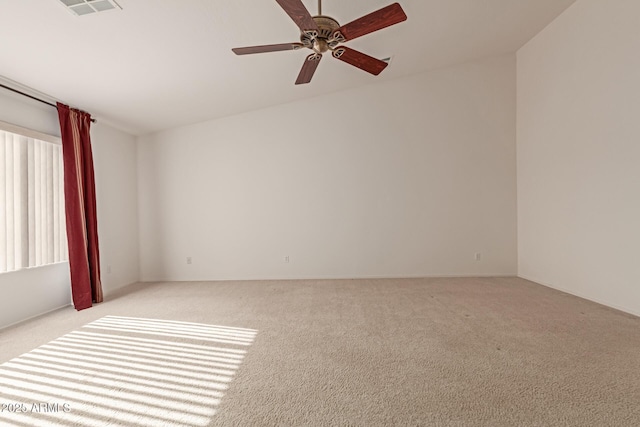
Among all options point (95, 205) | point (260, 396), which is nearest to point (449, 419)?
point (260, 396)

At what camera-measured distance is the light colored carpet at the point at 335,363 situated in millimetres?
1461

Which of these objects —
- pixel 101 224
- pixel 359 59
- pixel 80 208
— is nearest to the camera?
pixel 359 59

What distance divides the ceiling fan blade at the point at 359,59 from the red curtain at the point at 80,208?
3357 mm

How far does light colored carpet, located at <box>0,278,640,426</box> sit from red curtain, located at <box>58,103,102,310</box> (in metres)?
0.33

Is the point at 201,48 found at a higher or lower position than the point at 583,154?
higher

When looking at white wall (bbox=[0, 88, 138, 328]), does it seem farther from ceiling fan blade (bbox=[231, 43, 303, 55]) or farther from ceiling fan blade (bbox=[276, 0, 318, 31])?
ceiling fan blade (bbox=[276, 0, 318, 31])

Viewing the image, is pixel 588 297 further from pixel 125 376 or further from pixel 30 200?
pixel 30 200

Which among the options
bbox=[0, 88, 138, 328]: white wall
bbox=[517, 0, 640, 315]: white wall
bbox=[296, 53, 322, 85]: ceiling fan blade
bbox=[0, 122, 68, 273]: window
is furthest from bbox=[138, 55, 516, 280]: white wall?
bbox=[296, 53, 322, 85]: ceiling fan blade

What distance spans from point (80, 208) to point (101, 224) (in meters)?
0.70

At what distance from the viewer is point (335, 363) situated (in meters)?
1.92

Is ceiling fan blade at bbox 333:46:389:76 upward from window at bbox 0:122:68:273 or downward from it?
upward

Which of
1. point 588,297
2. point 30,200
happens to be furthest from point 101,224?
point 588,297

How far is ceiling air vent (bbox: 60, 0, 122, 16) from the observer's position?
1.98 m

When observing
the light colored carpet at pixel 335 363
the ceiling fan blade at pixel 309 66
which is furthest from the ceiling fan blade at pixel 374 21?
→ the light colored carpet at pixel 335 363
